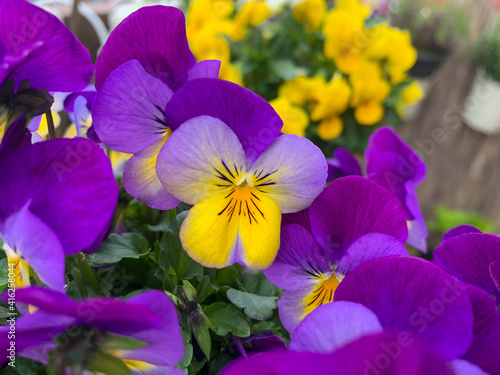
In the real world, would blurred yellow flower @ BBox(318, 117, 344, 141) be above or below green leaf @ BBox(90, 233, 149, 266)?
below

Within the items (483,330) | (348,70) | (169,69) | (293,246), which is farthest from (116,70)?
(348,70)

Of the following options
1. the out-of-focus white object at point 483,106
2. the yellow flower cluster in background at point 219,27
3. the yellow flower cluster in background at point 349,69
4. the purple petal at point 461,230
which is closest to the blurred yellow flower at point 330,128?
the yellow flower cluster in background at point 349,69

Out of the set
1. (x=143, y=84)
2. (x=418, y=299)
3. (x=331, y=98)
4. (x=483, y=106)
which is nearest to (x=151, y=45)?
(x=143, y=84)

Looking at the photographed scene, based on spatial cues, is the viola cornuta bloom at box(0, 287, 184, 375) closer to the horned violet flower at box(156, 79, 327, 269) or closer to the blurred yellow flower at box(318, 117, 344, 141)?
the horned violet flower at box(156, 79, 327, 269)

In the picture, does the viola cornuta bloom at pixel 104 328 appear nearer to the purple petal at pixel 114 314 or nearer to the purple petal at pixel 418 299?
the purple petal at pixel 114 314

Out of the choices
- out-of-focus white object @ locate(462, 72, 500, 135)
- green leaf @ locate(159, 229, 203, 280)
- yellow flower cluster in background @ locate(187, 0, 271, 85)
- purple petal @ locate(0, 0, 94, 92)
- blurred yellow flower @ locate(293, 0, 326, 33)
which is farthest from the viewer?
out-of-focus white object @ locate(462, 72, 500, 135)

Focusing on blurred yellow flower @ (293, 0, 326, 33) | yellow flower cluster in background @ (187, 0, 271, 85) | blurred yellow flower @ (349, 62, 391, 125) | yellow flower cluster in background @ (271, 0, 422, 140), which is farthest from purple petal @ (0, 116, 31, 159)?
blurred yellow flower @ (293, 0, 326, 33)

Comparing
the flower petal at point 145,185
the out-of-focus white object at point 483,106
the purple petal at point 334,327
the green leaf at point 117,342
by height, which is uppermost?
the purple petal at point 334,327
